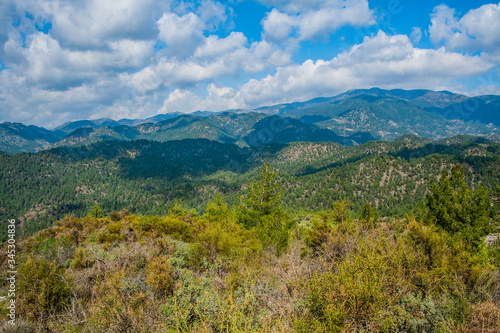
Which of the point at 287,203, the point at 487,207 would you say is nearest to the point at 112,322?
the point at 487,207

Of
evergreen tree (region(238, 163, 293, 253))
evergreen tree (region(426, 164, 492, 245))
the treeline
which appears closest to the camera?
the treeline

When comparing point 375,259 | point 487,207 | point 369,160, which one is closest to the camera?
point 375,259

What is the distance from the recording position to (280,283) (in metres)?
11.5

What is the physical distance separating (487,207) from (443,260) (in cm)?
2136

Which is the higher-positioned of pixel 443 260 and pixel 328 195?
pixel 443 260

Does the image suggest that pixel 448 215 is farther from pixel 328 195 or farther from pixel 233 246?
pixel 328 195

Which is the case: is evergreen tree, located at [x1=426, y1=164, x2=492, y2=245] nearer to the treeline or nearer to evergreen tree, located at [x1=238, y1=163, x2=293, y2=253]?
the treeline

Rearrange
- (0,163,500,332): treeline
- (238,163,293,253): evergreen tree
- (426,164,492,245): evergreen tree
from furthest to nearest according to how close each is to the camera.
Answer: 1. (238,163,293,253): evergreen tree
2. (426,164,492,245): evergreen tree
3. (0,163,500,332): treeline

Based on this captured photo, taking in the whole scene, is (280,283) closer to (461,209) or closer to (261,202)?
(261,202)

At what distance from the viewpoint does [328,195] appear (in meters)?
156

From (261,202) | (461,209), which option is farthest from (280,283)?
(461,209)

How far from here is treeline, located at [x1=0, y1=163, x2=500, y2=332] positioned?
7312 millimetres

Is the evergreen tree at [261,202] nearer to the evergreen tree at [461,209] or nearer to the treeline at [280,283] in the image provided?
the treeline at [280,283]

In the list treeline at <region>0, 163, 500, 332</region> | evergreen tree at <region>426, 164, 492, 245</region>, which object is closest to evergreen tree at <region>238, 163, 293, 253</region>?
treeline at <region>0, 163, 500, 332</region>
